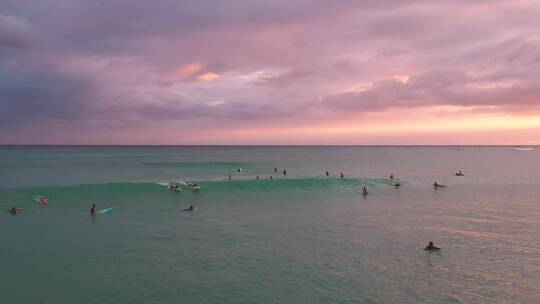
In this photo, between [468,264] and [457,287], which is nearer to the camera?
[457,287]

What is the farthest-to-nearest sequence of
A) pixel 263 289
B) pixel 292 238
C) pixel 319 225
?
pixel 319 225
pixel 292 238
pixel 263 289

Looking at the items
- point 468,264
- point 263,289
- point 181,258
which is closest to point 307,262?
point 263,289

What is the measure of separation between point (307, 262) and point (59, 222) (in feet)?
69.9

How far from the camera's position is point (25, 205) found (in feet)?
127

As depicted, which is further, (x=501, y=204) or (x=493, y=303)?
(x=501, y=204)

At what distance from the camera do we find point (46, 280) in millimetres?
17984

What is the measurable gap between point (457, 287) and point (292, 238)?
10.6 m

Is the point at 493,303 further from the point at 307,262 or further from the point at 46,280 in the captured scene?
the point at 46,280

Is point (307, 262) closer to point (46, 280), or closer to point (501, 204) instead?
point (46, 280)

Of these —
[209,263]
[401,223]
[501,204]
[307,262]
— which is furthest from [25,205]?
Result: [501,204]

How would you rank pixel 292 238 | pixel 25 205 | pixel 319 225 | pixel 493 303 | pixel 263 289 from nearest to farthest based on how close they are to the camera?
1. pixel 493 303
2. pixel 263 289
3. pixel 292 238
4. pixel 319 225
5. pixel 25 205

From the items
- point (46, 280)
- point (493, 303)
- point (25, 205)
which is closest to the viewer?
point (493, 303)

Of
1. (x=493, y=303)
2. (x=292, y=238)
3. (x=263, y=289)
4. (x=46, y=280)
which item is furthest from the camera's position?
(x=292, y=238)

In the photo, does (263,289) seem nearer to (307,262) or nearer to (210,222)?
(307,262)
